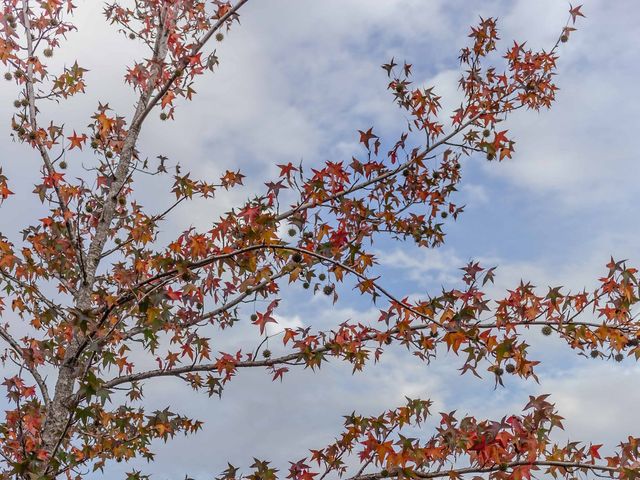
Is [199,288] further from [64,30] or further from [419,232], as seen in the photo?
[64,30]

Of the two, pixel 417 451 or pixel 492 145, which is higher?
pixel 492 145

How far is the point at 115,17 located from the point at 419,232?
5.97 meters

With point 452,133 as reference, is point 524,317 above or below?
below

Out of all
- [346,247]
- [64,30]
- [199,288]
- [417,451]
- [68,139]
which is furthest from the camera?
[64,30]

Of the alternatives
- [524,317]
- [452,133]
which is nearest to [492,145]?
[452,133]

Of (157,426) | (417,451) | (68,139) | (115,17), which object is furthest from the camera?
(115,17)

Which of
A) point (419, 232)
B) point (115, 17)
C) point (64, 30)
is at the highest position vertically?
point (115, 17)

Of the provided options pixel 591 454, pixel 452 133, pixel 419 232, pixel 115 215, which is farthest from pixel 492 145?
pixel 115 215

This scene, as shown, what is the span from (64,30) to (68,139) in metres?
2.11

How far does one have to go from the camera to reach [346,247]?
5895 millimetres

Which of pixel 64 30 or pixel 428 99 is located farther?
pixel 64 30

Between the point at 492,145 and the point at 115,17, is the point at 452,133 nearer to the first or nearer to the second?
the point at 492,145

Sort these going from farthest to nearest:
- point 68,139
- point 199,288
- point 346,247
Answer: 1. point 68,139
2. point 346,247
3. point 199,288

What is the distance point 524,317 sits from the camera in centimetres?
578
